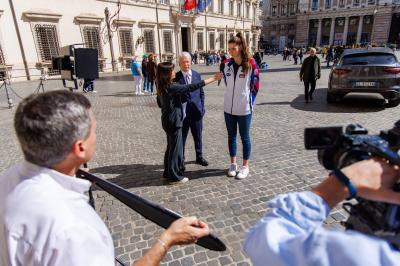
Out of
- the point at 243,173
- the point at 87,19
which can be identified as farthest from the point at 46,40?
the point at 243,173

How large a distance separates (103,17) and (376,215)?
2621cm

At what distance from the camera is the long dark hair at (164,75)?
371 cm

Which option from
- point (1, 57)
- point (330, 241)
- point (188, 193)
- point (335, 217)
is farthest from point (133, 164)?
point (1, 57)

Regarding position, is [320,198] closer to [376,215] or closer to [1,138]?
[376,215]

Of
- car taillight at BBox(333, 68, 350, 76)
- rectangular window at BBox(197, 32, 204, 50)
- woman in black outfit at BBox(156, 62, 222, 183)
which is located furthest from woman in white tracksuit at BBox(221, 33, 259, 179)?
rectangular window at BBox(197, 32, 204, 50)

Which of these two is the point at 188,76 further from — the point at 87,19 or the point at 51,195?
the point at 87,19

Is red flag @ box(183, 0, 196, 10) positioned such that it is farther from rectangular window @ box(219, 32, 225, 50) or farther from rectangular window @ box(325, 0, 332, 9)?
rectangular window @ box(325, 0, 332, 9)

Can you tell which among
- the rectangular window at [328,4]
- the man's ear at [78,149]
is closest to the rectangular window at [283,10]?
the rectangular window at [328,4]

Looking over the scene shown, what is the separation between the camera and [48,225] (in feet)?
3.36

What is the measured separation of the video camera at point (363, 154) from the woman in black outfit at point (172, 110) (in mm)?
2829

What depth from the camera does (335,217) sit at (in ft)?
10.4

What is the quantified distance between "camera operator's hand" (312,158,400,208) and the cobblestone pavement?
2.07 metres

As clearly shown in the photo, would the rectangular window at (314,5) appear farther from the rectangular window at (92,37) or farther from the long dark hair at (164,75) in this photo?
the long dark hair at (164,75)

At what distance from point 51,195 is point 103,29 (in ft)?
84.0
